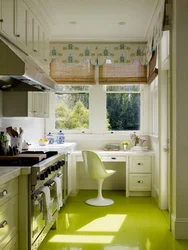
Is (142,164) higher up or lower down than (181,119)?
lower down

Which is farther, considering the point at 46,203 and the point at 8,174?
the point at 46,203

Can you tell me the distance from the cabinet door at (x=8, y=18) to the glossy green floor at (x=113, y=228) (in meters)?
2.12

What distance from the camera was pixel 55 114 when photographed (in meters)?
6.20

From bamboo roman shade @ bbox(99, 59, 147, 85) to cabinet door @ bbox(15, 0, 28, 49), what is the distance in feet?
8.57

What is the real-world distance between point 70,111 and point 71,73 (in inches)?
28.4

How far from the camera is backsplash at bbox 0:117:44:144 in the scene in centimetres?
409

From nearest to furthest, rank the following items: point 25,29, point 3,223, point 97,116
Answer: point 3,223, point 25,29, point 97,116

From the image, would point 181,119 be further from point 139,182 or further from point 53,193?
point 139,182

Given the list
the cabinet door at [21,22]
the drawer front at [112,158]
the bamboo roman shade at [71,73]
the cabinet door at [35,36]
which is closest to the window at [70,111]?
the bamboo roman shade at [71,73]

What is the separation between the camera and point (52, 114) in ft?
20.3

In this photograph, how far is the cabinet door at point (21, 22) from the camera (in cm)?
335

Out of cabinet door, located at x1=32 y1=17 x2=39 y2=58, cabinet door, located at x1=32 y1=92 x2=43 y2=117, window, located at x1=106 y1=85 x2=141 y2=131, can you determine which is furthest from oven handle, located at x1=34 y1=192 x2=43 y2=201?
window, located at x1=106 y1=85 x2=141 y2=131

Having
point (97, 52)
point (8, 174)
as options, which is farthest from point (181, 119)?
point (97, 52)

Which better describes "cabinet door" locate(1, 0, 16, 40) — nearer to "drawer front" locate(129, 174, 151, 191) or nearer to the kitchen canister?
the kitchen canister
